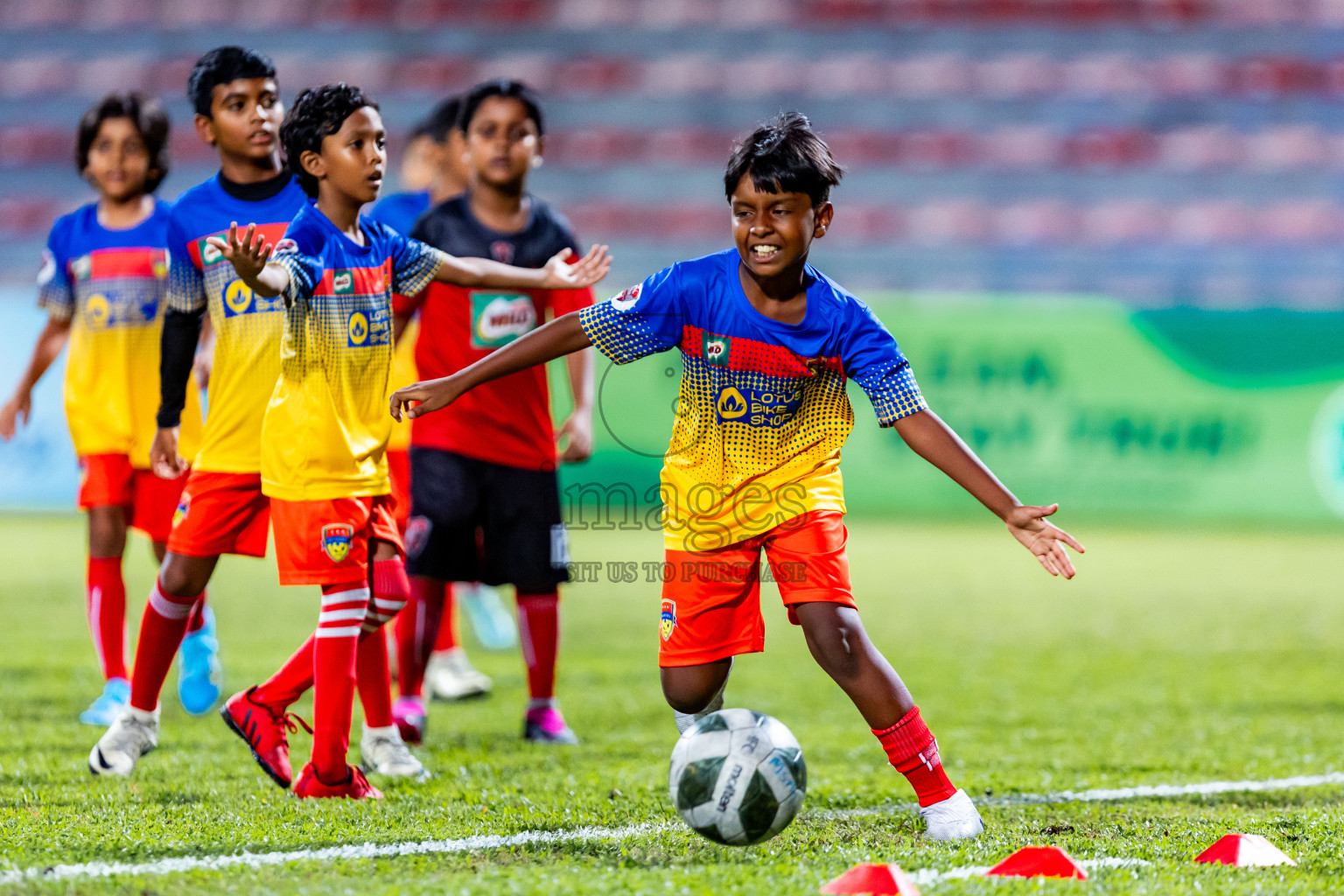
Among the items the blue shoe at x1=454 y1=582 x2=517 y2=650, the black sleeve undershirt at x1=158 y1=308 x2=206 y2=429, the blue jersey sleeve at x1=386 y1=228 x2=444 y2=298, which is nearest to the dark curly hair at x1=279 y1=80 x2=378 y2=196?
the blue jersey sleeve at x1=386 y1=228 x2=444 y2=298

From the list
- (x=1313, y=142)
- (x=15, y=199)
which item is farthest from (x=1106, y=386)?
(x=15, y=199)

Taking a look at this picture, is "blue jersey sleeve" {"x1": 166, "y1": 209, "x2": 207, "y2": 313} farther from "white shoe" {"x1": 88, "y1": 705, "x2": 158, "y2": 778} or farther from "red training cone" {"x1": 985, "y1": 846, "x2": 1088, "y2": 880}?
"red training cone" {"x1": 985, "y1": 846, "x2": 1088, "y2": 880}

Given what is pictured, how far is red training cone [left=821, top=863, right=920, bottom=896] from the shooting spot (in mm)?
2812

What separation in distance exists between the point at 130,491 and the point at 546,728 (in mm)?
1784

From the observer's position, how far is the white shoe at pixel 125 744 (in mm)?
4133

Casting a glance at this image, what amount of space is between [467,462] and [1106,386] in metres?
9.81

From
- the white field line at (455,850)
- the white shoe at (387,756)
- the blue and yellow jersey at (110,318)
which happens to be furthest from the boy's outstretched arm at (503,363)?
the blue and yellow jersey at (110,318)

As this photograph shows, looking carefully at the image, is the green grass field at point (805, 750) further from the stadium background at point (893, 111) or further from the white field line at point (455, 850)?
the stadium background at point (893, 111)

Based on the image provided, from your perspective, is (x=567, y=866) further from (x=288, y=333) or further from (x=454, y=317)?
(x=454, y=317)

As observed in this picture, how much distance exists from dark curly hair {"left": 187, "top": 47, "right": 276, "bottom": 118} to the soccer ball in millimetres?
2414

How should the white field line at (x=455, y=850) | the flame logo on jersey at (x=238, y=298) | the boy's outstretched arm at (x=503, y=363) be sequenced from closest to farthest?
the white field line at (x=455, y=850) < the boy's outstretched arm at (x=503, y=363) < the flame logo on jersey at (x=238, y=298)

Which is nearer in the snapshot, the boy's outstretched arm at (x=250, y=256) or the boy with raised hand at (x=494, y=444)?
the boy's outstretched arm at (x=250, y=256)

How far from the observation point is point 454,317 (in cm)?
508

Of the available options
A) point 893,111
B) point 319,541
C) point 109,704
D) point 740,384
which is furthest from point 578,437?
point 893,111
